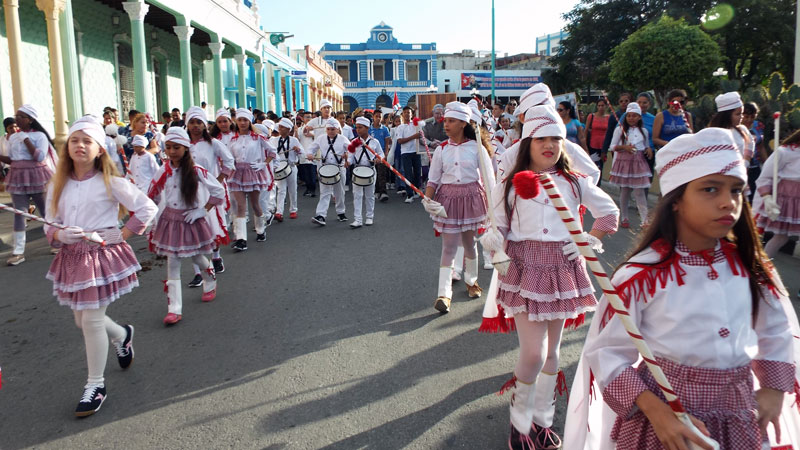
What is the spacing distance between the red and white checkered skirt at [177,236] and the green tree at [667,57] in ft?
70.5

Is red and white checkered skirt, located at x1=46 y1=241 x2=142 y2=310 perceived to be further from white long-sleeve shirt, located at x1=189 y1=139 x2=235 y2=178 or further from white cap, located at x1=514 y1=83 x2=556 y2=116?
white long-sleeve shirt, located at x1=189 y1=139 x2=235 y2=178

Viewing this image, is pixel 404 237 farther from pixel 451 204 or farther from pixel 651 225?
pixel 651 225

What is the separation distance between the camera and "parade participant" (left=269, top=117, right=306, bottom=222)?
1079 cm

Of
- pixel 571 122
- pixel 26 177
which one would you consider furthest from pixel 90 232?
pixel 571 122

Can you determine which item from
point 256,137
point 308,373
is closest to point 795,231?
point 308,373

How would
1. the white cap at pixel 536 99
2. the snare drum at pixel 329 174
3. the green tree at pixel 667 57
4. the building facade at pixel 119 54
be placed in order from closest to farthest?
1. the white cap at pixel 536 99
2. the snare drum at pixel 329 174
3. the building facade at pixel 119 54
4. the green tree at pixel 667 57

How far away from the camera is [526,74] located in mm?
59281

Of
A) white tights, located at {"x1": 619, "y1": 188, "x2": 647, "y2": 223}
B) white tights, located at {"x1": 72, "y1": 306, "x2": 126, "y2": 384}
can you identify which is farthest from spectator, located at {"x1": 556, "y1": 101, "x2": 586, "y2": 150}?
white tights, located at {"x1": 72, "y1": 306, "x2": 126, "y2": 384}

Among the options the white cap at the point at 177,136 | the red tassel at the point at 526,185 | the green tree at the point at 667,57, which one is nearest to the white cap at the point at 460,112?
the white cap at the point at 177,136

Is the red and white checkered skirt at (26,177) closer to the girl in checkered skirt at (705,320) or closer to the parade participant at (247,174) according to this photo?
the parade participant at (247,174)

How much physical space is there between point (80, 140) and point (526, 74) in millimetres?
59558

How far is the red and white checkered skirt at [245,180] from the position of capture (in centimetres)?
853

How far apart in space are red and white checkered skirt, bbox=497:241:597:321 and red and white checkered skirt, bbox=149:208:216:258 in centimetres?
334

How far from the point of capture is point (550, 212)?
3119 millimetres
